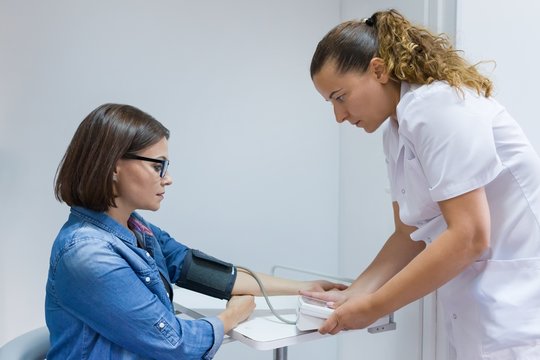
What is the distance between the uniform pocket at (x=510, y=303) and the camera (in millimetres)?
1017

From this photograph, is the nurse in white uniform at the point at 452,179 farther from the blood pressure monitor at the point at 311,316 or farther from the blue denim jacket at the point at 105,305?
the blue denim jacket at the point at 105,305

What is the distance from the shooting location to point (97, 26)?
6.06 feet

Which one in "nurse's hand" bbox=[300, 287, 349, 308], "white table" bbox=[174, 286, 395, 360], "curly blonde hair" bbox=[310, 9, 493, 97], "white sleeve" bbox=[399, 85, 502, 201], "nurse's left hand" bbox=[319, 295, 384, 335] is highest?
"curly blonde hair" bbox=[310, 9, 493, 97]

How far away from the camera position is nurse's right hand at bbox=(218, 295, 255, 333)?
1.21m

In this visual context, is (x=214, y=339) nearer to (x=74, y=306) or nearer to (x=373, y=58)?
(x=74, y=306)

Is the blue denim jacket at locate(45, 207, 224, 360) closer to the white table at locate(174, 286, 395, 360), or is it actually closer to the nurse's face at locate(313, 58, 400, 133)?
the white table at locate(174, 286, 395, 360)

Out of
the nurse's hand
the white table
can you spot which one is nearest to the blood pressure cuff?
the white table

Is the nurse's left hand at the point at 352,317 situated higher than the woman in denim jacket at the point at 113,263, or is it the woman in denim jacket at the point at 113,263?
the woman in denim jacket at the point at 113,263

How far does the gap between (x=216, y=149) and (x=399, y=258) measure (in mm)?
940

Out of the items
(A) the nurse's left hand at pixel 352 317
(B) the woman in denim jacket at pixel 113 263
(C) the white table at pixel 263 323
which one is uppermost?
(B) the woman in denim jacket at pixel 113 263

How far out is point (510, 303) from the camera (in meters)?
1.02

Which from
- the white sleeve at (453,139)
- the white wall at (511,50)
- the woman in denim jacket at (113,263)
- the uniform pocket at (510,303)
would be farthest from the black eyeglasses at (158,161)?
the white wall at (511,50)

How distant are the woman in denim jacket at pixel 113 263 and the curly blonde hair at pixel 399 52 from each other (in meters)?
0.46

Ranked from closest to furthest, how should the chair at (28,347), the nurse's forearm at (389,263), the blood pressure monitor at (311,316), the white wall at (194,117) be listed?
the chair at (28,347), the blood pressure monitor at (311,316), the nurse's forearm at (389,263), the white wall at (194,117)
